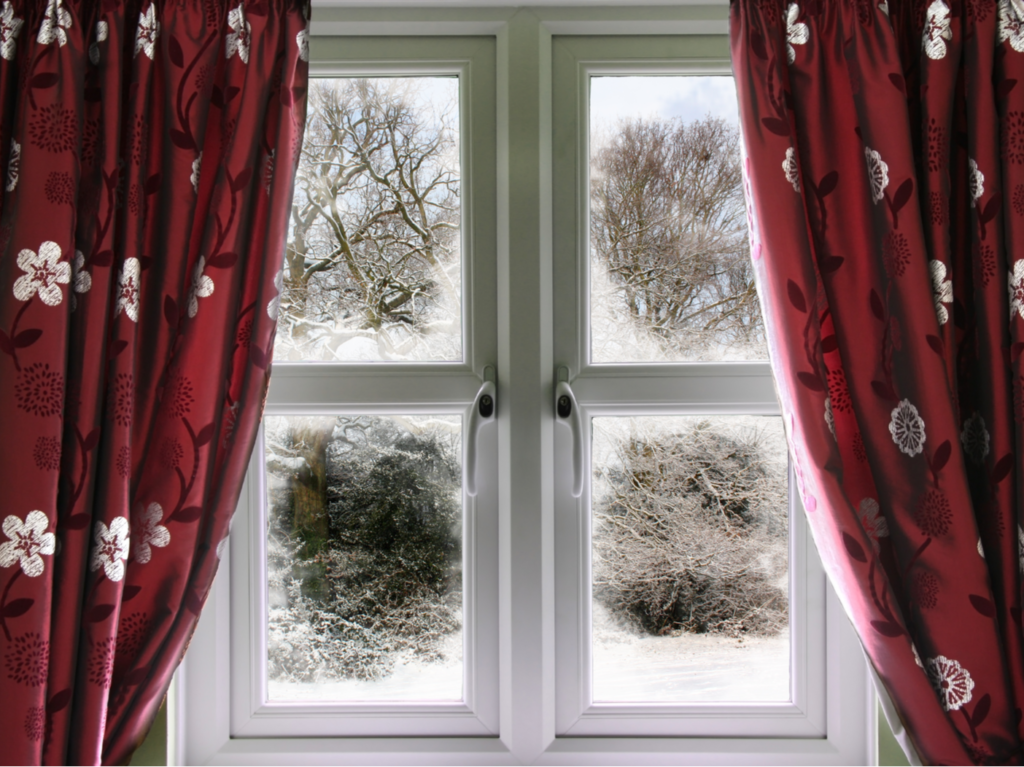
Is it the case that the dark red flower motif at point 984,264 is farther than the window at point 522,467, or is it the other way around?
the window at point 522,467

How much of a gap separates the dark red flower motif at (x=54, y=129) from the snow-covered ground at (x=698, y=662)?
121cm

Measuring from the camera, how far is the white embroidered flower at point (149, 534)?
0.97m

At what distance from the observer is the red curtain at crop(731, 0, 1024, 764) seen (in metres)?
0.95

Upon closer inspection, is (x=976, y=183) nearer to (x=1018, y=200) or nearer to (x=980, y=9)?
(x=1018, y=200)

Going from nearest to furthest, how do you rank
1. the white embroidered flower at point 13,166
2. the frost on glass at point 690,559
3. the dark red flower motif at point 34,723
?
the dark red flower motif at point 34,723 < the white embroidered flower at point 13,166 < the frost on glass at point 690,559

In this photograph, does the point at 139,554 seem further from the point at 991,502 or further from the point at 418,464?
the point at 991,502

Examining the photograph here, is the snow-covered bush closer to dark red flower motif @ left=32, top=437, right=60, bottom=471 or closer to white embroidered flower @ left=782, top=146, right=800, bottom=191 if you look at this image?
white embroidered flower @ left=782, top=146, right=800, bottom=191

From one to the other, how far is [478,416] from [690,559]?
1.66 ft

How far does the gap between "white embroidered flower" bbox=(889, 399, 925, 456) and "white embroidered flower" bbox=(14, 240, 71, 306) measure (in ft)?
4.16

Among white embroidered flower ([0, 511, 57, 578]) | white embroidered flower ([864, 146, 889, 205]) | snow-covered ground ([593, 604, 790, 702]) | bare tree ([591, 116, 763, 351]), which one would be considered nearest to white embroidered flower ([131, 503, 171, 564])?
white embroidered flower ([0, 511, 57, 578])

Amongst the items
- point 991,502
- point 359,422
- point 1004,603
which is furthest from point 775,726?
point 359,422

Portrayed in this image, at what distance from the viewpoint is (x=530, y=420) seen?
1.18 metres

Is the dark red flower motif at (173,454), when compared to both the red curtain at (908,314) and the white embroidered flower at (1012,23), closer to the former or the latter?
the red curtain at (908,314)

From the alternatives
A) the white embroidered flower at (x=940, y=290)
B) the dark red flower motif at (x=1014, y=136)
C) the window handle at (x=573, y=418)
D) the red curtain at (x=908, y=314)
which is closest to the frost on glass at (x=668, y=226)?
the window handle at (x=573, y=418)
